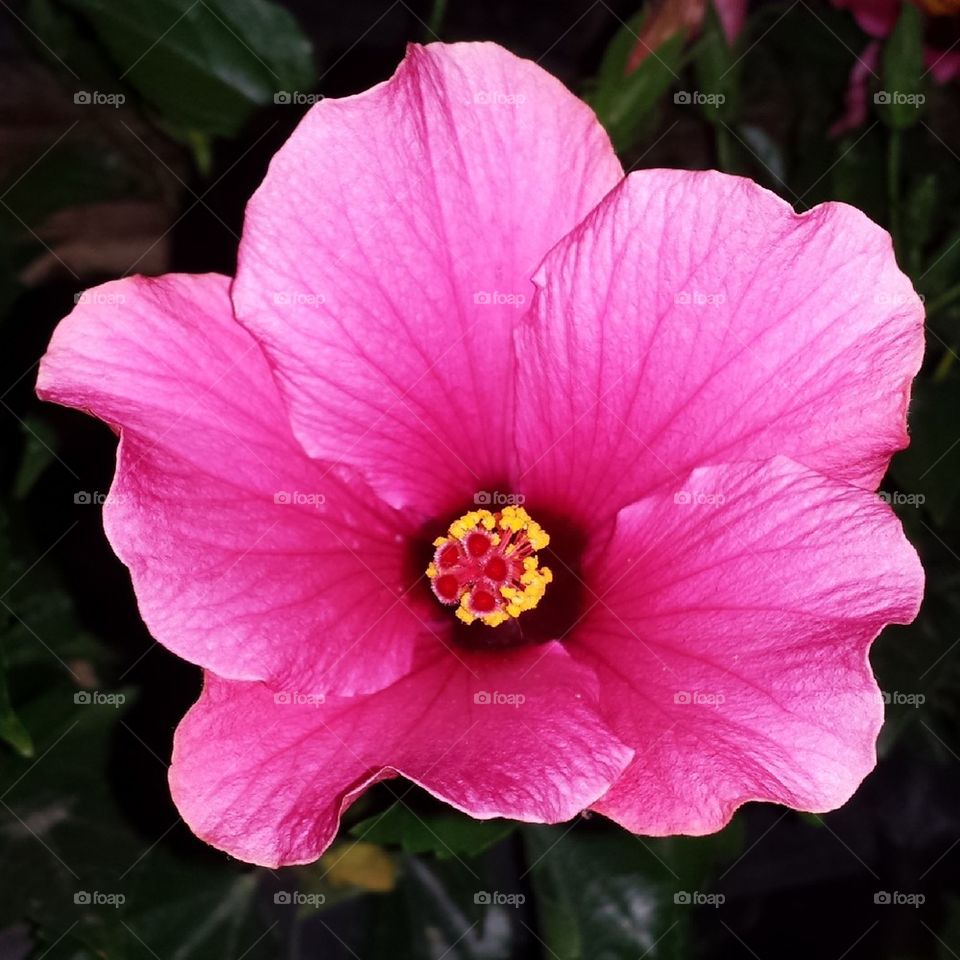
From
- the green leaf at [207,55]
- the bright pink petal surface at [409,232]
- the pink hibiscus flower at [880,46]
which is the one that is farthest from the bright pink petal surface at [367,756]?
the pink hibiscus flower at [880,46]

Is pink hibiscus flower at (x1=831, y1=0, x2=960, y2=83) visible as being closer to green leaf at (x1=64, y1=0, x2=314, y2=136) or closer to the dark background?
the dark background

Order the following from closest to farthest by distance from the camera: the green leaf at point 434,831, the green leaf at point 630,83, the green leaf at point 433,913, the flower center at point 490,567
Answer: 1. the flower center at point 490,567
2. the green leaf at point 434,831
3. the green leaf at point 630,83
4. the green leaf at point 433,913

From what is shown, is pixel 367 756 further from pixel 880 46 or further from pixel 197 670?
pixel 880 46

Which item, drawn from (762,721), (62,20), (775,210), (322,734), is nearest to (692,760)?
(762,721)

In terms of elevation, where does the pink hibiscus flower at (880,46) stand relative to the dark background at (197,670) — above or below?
above

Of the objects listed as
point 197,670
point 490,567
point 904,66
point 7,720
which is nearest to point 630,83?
point 904,66

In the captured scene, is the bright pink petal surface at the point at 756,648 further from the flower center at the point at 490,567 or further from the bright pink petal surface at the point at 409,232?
the bright pink petal surface at the point at 409,232

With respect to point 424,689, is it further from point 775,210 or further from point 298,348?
point 775,210
